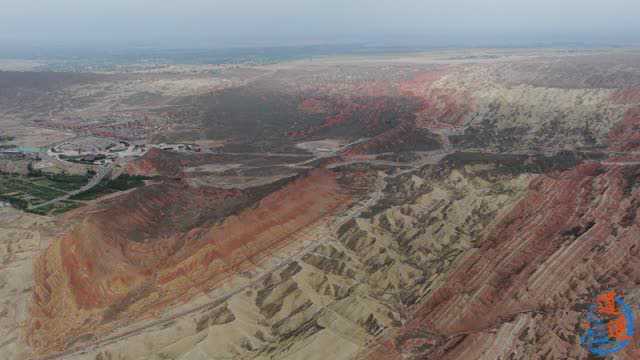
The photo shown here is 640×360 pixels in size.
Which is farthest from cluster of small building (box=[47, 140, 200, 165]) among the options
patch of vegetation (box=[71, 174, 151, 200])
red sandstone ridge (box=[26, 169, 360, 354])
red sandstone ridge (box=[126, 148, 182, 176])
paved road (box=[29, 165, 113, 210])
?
red sandstone ridge (box=[26, 169, 360, 354])

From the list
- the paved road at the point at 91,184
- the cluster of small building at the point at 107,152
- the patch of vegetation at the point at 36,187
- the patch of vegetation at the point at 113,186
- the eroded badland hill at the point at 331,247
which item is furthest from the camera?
the cluster of small building at the point at 107,152

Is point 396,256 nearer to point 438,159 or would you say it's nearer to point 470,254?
point 470,254

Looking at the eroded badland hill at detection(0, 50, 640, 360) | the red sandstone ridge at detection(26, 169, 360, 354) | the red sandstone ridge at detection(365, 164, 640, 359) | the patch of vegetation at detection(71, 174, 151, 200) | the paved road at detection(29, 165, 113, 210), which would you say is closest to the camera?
the red sandstone ridge at detection(365, 164, 640, 359)

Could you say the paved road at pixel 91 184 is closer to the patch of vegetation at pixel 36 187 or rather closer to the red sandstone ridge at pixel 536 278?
the patch of vegetation at pixel 36 187

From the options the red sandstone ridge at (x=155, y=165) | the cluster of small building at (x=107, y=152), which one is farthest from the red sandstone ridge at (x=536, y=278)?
the cluster of small building at (x=107, y=152)

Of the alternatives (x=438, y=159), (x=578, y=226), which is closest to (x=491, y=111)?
(x=438, y=159)

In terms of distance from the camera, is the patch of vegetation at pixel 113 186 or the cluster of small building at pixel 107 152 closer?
the patch of vegetation at pixel 113 186

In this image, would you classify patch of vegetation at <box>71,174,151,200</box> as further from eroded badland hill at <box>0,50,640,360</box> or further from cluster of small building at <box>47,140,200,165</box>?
cluster of small building at <box>47,140,200,165</box>
